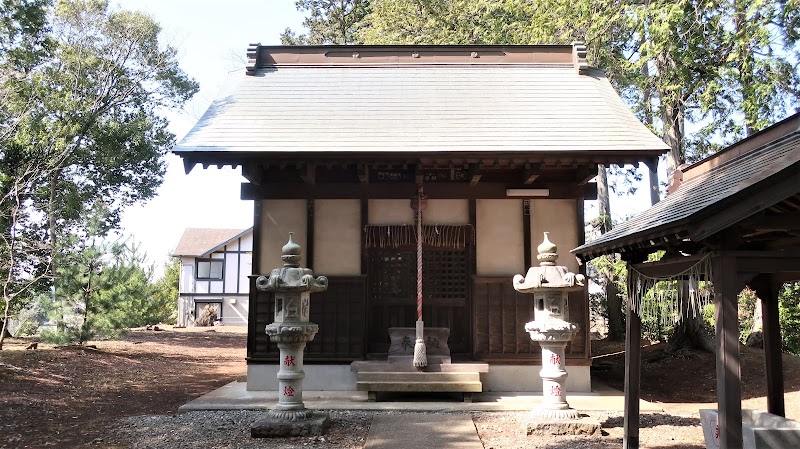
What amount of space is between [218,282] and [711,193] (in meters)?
35.1

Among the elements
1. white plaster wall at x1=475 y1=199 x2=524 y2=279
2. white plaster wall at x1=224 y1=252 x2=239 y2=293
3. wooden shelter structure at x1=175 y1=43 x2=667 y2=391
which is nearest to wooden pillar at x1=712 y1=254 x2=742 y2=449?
wooden shelter structure at x1=175 y1=43 x2=667 y2=391

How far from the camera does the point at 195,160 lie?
8797 millimetres

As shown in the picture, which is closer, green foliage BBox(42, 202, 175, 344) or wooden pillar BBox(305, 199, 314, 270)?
wooden pillar BBox(305, 199, 314, 270)

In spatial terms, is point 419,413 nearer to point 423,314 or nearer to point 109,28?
point 423,314

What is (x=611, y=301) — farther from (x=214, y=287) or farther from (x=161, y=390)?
(x=214, y=287)

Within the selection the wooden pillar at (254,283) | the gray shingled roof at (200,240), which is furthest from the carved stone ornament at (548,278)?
the gray shingled roof at (200,240)

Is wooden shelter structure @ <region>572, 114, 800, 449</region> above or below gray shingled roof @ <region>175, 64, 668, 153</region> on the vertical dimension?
below

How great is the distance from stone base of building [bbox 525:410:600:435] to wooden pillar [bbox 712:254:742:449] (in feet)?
8.42

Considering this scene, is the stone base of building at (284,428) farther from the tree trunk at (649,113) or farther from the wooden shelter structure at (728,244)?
the tree trunk at (649,113)

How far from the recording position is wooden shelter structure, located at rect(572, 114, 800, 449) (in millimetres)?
4309

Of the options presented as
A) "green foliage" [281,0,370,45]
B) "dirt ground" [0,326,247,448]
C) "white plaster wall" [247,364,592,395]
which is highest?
"green foliage" [281,0,370,45]

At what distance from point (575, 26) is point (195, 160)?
35.1 ft

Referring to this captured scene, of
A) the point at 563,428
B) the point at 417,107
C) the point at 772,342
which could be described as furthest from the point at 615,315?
the point at 772,342

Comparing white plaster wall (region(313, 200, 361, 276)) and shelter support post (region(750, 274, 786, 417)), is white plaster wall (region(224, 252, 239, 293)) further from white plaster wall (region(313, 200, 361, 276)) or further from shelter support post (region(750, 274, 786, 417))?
shelter support post (region(750, 274, 786, 417))
